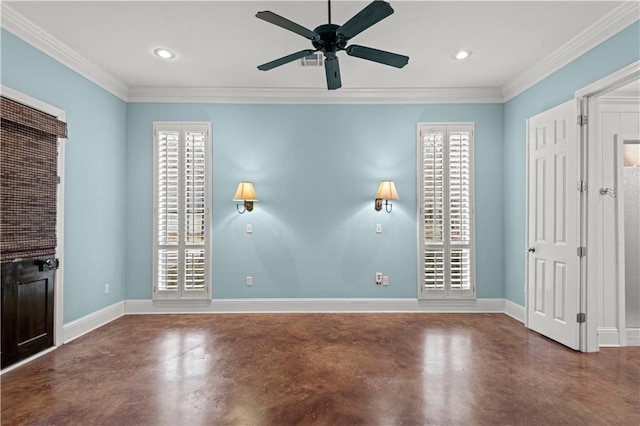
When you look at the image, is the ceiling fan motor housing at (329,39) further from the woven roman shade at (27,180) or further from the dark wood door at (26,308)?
the dark wood door at (26,308)

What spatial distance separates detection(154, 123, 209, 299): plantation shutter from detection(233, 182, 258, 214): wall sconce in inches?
20.0

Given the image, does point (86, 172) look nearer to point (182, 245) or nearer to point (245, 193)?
point (182, 245)

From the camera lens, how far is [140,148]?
4.70 m

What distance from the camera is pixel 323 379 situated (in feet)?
9.05

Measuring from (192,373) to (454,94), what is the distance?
Result: 461 cm

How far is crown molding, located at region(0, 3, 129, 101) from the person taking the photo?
2898 mm

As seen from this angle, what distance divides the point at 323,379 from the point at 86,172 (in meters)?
3.51

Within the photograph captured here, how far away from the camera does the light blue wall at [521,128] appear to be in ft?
10.6

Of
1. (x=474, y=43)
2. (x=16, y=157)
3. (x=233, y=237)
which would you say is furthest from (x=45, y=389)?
(x=474, y=43)

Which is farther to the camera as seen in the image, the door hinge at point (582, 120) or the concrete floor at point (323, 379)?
the door hinge at point (582, 120)

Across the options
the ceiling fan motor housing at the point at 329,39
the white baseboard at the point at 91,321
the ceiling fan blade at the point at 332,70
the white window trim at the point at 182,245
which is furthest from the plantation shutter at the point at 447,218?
the white baseboard at the point at 91,321

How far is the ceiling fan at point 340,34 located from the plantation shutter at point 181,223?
2.36 m

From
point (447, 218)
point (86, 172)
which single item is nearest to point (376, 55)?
point (447, 218)

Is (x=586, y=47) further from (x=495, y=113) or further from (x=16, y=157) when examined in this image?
(x=16, y=157)
